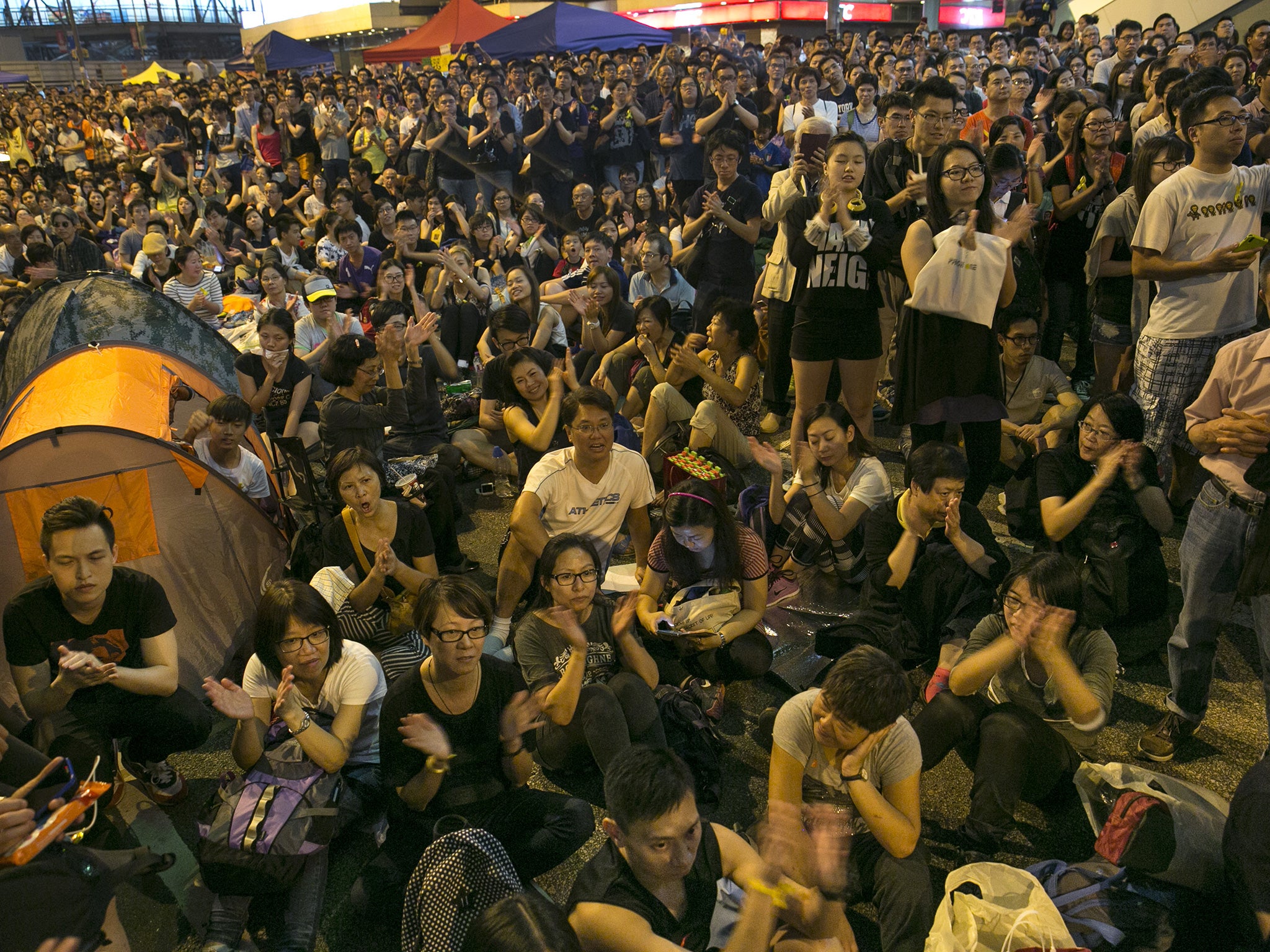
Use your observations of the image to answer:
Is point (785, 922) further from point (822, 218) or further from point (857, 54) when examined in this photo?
point (857, 54)

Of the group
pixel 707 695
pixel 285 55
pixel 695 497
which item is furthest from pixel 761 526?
pixel 285 55

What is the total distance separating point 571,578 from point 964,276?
2.49m

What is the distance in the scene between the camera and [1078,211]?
6324 mm

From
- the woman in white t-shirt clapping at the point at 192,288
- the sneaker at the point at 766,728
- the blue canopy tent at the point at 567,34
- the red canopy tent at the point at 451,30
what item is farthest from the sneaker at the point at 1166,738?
the red canopy tent at the point at 451,30

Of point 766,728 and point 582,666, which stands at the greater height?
point 582,666

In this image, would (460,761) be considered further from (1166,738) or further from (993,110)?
(993,110)

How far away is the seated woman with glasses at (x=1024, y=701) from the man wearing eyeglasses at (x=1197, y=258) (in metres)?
1.82

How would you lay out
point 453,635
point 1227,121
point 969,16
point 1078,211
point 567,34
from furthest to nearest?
point 969,16
point 567,34
point 1078,211
point 1227,121
point 453,635

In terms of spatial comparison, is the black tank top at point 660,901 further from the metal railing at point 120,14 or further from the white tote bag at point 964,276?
the metal railing at point 120,14

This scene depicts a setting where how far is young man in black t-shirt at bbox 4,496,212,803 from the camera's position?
136 inches

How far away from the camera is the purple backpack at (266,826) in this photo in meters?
3.00

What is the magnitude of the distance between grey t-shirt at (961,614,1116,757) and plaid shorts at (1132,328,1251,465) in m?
1.73

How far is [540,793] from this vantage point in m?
3.35

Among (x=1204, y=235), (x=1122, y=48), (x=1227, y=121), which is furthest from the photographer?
(x=1122, y=48)
